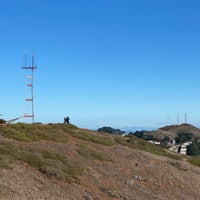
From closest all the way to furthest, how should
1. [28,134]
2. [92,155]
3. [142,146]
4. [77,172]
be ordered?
1. [77,172]
2. [92,155]
3. [28,134]
4. [142,146]

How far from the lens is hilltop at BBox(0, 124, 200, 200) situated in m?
16.5

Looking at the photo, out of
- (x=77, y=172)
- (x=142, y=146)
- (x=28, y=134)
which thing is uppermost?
(x=28, y=134)

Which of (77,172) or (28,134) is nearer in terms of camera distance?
(77,172)

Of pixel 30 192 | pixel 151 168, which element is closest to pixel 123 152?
pixel 151 168

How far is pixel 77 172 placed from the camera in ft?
64.6

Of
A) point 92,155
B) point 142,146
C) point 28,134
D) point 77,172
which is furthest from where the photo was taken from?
point 142,146

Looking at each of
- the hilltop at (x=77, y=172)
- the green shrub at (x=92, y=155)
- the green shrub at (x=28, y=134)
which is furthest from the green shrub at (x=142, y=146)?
the green shrub at (x=92, y=155)

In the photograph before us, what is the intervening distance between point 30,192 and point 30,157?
4482 millimetres

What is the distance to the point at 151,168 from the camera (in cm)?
2550

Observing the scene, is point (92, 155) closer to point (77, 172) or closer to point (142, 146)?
point (77, 172)

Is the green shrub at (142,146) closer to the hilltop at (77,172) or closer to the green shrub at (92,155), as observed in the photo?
the hilltop at (77,172)

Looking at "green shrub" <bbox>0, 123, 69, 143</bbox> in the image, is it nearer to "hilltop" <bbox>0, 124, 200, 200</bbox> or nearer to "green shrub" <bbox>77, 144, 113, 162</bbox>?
"hilltop" <bbox>0, 124, 200, 200</bbox>

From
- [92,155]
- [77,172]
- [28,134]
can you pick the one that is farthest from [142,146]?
[77,172]

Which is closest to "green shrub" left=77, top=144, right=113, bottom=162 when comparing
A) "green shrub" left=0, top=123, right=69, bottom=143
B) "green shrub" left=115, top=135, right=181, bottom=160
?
"green shrub" left=0, top=123, right=69, bottom=143
